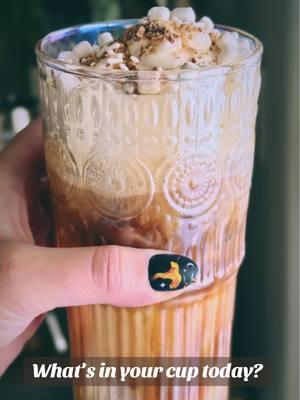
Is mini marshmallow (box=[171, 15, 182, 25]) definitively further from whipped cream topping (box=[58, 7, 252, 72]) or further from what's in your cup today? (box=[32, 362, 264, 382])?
what's in your cup today? (box=[32, 362, 264, 382])

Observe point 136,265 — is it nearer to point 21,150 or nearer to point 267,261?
point 21,150

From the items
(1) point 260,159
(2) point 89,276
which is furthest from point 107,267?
(1) point 260,159

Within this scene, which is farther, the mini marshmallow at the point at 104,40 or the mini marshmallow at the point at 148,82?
the mini marshmallow at the point at 104,40

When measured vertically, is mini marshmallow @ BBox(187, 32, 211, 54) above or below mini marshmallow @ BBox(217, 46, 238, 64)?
above

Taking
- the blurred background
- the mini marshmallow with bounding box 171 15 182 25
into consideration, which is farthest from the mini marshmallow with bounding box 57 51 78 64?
the blurred background

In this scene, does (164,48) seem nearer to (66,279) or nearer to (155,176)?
(155,176)

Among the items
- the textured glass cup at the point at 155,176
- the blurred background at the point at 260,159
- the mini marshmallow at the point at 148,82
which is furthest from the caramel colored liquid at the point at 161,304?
the blurred background at the point at 260,159

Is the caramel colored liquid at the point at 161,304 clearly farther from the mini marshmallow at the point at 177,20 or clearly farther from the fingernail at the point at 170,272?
the mini marshmallow at the point at 177,20
